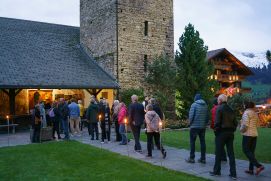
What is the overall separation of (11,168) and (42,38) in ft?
53.0

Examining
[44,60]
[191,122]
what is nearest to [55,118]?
[191,122]

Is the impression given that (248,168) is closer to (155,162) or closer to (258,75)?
(155,162)

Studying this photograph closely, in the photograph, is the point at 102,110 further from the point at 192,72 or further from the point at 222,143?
the point at 192,72

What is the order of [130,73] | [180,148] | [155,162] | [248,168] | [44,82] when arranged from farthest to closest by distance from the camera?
[130,73] < [44,82] < [180,148] < [155,162] < [248,168]

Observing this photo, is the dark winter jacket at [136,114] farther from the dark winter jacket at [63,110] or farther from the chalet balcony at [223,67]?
the chalet balcony at [223,67]

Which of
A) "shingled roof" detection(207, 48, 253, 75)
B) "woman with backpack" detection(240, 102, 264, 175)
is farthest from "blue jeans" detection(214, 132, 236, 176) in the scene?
"shingled roof" detection(207, 48, 253, 75)

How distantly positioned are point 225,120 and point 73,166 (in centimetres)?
389

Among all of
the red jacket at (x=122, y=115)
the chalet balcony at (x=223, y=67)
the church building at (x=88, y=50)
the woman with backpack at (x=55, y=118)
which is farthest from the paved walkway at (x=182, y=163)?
the chalet balcony at (x=223, y=67)

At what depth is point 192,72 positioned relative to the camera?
71.6 ft

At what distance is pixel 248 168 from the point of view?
8.37 meters

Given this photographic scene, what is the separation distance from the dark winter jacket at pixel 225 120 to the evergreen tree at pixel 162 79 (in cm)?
1423

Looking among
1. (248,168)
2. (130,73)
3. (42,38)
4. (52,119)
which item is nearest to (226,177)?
(248,168)

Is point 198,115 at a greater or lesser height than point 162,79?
lesser

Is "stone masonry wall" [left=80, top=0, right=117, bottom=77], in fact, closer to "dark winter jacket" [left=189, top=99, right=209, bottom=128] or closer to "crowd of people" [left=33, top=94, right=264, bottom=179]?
"crowd of people" [left=33, top=94, right=264, bottom=179]
